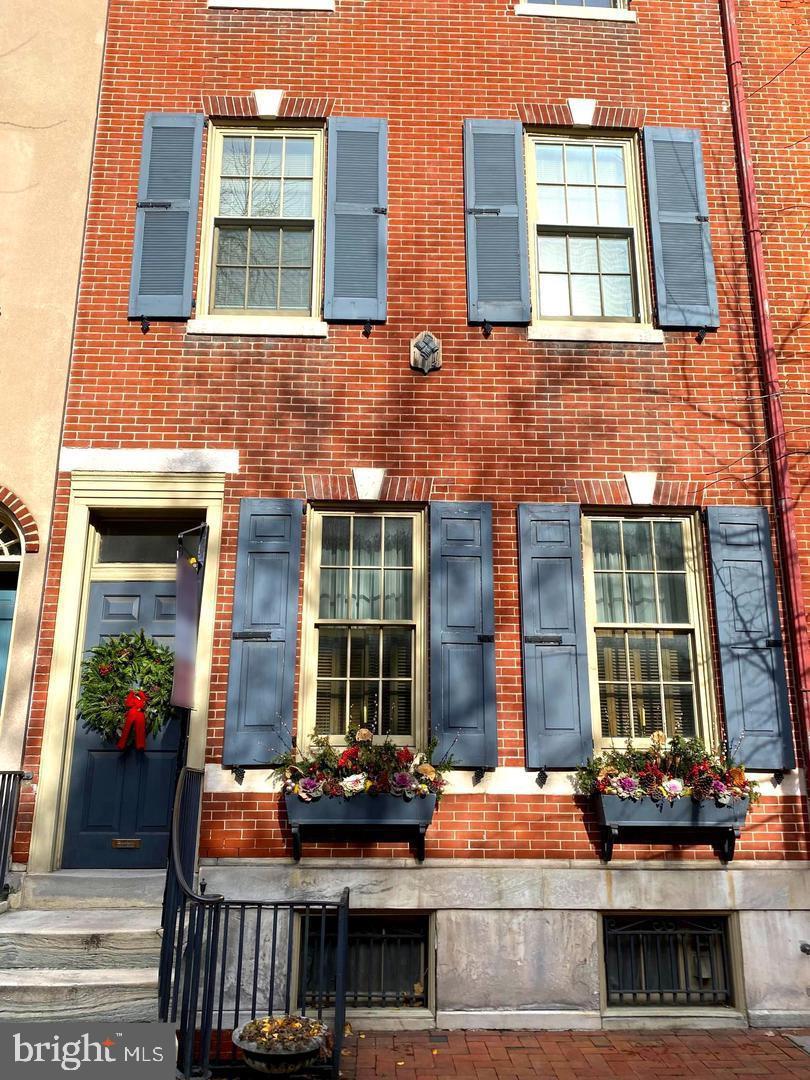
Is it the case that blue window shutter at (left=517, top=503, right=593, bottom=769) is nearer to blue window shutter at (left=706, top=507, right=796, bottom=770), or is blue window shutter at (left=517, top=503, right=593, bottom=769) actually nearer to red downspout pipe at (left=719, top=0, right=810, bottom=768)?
blue window shutter at (left=706, top=507, right=796, bottom=770)

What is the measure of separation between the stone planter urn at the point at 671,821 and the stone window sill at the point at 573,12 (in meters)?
7.17

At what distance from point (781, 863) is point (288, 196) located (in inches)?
272

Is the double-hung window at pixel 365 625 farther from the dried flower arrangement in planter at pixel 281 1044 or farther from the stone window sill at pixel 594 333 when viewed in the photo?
the dried flower arrangement in planter at pixel 281 1044

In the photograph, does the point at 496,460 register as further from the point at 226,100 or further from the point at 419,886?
the point at 226,100

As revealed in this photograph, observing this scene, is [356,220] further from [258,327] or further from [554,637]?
[554,637]

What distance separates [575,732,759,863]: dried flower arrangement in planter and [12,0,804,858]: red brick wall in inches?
9.7

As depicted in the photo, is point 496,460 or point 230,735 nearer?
point 230,735

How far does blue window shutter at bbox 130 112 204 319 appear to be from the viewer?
299 inches

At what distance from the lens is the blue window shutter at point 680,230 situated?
7.81 m

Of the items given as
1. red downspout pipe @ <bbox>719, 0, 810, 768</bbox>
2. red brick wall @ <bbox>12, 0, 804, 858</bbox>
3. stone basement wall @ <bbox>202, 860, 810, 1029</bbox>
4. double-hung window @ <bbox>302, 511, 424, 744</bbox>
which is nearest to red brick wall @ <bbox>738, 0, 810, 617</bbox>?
red downspout pipe @ <bbox>719, 0, 810, 768</bbox>

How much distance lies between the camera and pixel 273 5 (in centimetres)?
838

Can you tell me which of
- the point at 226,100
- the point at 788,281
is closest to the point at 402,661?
the point at 788,281

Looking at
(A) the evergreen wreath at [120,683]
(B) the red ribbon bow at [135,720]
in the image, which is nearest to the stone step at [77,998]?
(B) the red ribbon bow at [135,720]

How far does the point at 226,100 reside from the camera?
8117 mm
